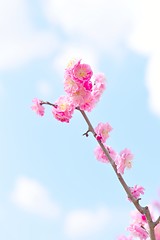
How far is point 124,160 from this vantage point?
2.38 meters

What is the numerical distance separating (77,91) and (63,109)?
116 millimetres

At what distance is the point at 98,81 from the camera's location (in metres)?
2.49

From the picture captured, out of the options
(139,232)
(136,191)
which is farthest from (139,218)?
(136,191)

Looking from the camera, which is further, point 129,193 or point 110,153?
point 110,153

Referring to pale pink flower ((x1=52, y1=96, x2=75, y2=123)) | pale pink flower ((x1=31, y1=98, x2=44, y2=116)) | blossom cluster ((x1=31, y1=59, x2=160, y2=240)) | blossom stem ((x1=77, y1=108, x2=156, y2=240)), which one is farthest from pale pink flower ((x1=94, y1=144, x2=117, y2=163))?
pale pink flower ((x1=31, y1=98, x2=44, y2=116))

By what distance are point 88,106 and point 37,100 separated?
29 centimetres

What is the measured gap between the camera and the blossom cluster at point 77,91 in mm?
2377

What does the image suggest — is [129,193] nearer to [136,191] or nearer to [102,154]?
[136,191]

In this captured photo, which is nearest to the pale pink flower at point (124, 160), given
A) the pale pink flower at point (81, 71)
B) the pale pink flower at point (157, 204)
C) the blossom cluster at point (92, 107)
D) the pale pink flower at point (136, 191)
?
the blossom cluster at point (92, 107)

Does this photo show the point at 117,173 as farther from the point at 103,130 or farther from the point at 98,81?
the point at 98,81

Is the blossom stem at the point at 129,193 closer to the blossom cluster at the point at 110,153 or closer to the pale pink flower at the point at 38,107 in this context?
the blossom cluster at the point at 110,153

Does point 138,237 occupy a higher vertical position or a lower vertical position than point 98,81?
lower

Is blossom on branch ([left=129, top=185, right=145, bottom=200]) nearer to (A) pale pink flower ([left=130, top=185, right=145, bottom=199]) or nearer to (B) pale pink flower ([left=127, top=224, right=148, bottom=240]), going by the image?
(A) pale pink flower ([left=130, top=185, right=145, bottom=199])

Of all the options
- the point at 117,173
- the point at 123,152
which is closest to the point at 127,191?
the point at 117,173
